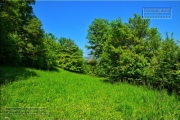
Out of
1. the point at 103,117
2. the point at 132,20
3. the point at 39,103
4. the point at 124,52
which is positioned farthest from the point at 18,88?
the point at 132,20

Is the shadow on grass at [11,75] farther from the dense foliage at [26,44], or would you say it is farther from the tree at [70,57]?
the tree at [70,57]

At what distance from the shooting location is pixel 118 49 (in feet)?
53.6

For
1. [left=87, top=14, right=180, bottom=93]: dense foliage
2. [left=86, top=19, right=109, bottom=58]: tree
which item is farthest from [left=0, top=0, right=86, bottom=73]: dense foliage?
[left=86, top=19, right=109, bottom=58]: tree

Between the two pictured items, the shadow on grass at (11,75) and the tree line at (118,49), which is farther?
the tree line at (118,49)

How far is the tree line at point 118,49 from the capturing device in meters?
10.8

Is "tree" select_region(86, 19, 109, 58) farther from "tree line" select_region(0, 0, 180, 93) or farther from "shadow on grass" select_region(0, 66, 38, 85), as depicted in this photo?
"shadow on grass" select_region(0, 66, 38, 85)

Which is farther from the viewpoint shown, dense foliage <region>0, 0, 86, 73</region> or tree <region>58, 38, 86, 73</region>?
tree <region>58, 38, 86, 73</region>

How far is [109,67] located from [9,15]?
9.34 m

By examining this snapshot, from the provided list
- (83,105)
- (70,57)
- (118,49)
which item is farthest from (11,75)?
Result: (70,57)

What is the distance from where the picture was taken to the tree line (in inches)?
427

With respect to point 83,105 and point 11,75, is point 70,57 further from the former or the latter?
point 83,105

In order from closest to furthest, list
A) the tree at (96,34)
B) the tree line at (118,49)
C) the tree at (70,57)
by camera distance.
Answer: the tree line at (118,49) < the tree at (70,57) < the tree at (96,34)

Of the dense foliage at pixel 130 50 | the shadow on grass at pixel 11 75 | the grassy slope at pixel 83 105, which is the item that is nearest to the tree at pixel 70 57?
the dense foliage at pixel 130 50

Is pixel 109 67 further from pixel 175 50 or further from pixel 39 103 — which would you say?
pixel 39 103
